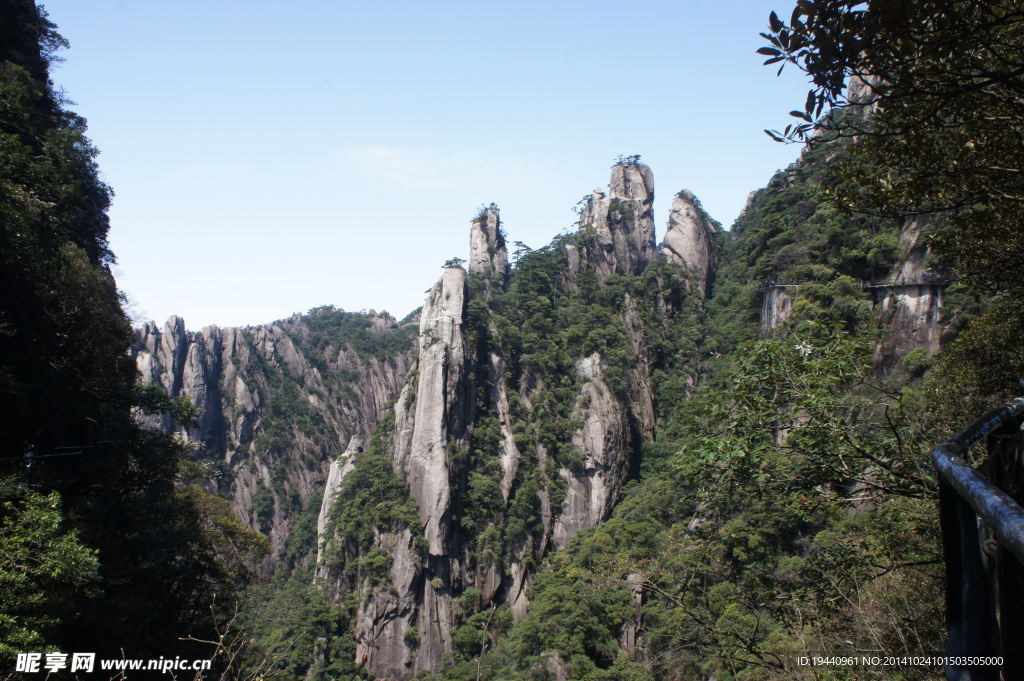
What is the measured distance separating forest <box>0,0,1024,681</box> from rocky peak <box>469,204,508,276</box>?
0.76 feet

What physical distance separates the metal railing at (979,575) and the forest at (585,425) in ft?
6.80

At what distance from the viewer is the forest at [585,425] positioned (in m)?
4.33

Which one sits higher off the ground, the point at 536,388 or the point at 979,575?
the point at 536,388

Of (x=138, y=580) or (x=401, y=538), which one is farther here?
(x=401, y=538)

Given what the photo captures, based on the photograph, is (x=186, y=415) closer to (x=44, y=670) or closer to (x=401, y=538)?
(x=44, y=670)

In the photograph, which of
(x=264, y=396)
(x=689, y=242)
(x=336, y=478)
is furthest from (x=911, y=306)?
(x=264, y=396)

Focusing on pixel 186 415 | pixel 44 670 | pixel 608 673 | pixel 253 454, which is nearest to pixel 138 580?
pixel 186 415

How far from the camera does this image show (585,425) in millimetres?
33656

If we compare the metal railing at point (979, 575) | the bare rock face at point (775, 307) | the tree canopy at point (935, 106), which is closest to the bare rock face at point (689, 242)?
the bare rock face at point (775, 307)

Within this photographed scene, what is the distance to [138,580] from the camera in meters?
9.56

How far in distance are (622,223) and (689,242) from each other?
5.35 m

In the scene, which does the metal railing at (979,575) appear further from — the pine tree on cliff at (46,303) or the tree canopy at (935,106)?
the pine tree on cliff at (46,303)

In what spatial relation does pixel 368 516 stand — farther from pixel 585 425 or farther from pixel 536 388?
pixel 585 425

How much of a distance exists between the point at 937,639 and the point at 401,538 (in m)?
27.0
